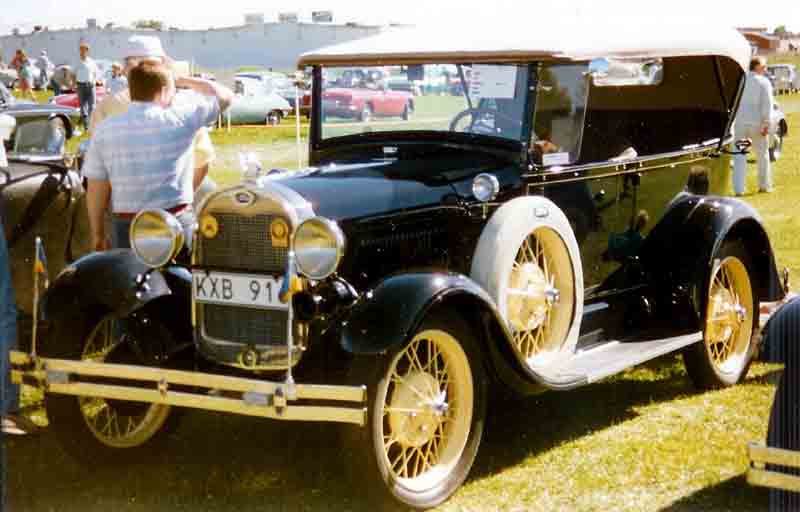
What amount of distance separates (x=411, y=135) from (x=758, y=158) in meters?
9.86

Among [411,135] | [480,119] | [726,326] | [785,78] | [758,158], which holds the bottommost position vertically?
[785,78]

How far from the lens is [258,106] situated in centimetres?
2656

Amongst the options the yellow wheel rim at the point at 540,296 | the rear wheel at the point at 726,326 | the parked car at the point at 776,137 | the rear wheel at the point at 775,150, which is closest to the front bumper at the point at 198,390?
the yellow wheel rim at the point at 540,296

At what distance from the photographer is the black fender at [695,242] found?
18.2 ft

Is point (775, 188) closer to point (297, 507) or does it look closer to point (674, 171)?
point (674, 171)

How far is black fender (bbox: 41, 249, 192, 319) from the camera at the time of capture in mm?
4426

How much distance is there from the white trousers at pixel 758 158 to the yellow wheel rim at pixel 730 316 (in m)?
7.96

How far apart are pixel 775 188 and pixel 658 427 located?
10233 millimetres

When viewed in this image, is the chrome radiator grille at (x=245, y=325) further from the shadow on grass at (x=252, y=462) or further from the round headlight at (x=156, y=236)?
the shadow on grass at (x=252, y=462)

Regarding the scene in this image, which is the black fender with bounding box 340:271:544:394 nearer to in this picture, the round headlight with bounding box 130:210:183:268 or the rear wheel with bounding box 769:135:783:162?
the round headlight with bounding box 130:210:183:268

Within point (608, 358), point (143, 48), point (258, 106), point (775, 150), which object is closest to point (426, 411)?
point (608, 358)

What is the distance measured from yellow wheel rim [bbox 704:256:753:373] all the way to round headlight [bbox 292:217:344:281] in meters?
2.49

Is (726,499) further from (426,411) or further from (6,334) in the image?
(6,334)

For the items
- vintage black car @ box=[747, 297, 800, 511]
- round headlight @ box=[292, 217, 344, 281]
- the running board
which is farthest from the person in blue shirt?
vintage black car @ box=[747, 297, 800, 511]
